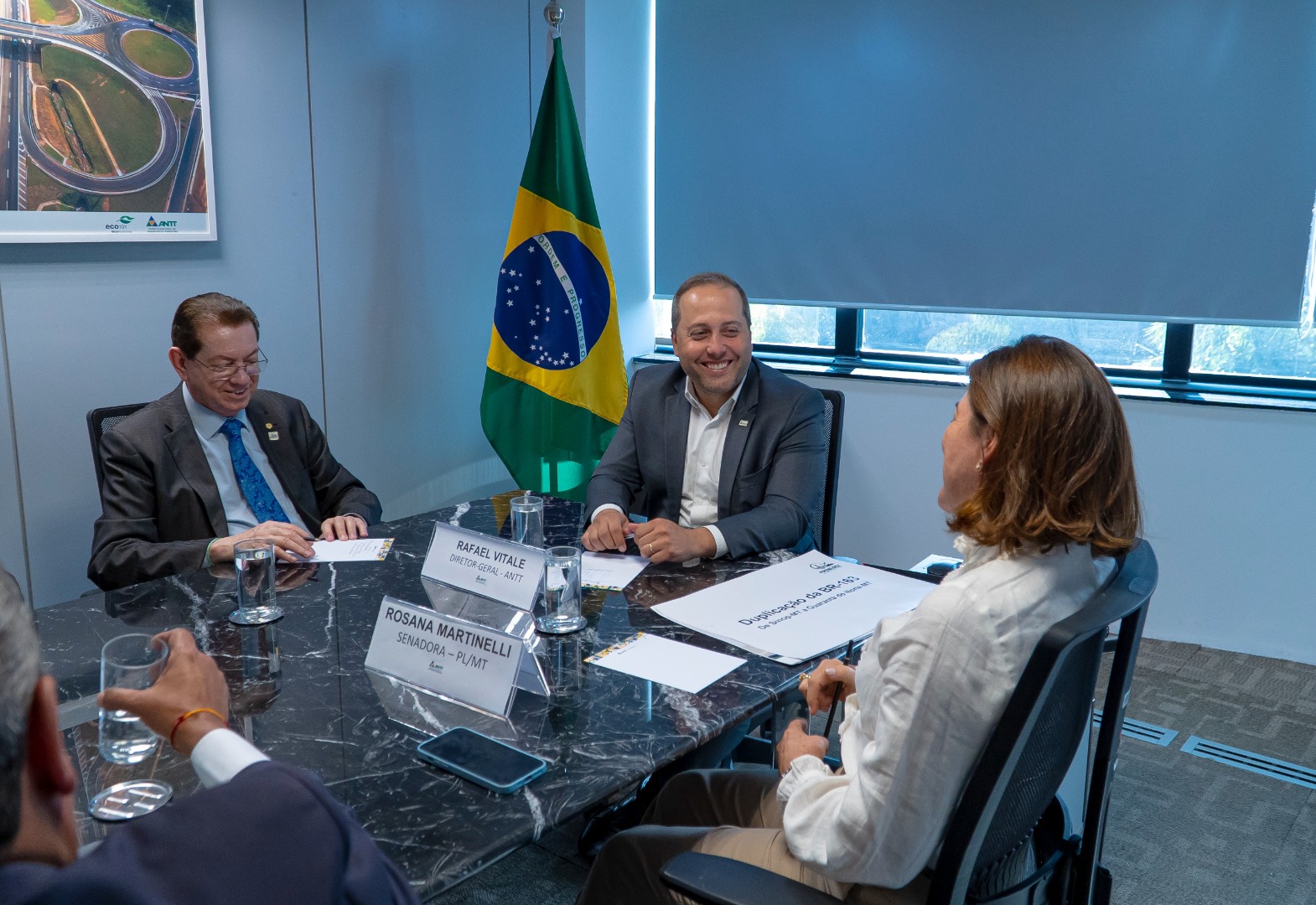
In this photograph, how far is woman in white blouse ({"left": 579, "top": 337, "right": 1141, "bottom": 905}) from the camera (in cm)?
112

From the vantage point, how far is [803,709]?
1873 millimetres

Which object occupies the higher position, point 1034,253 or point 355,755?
point 1034,253

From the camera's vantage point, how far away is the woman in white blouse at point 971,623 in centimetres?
112

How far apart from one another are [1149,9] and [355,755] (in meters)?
3.50

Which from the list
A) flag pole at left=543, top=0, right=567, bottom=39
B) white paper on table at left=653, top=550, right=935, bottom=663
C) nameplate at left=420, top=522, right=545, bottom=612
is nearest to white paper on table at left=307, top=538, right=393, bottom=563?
nameplate at left=420, top=522, right=545, bottom=612

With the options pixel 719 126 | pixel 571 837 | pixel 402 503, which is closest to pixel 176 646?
pixel 571 837

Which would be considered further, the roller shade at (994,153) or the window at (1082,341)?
the window at (1082,341)

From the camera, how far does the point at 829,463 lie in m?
2.63

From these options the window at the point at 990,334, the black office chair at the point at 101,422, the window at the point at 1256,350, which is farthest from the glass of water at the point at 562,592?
the window at the point at 1256,350

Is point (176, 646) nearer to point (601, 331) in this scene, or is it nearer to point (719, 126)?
point (601, 331)

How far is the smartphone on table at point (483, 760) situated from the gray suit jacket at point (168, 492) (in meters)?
1.03

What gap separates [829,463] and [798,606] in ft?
2.75

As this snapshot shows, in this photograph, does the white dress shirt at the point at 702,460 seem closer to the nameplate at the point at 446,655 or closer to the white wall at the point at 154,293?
the nameplate at the point at 446,655

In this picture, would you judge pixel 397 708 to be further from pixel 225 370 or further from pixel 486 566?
pixel 225 370
